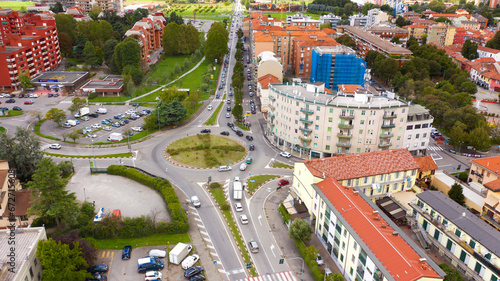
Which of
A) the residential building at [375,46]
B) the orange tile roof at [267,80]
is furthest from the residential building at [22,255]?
the residential building at [375,46]

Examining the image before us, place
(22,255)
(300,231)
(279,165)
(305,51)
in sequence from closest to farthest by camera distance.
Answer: (22,255)
(300,231)
(279,165)
(305,51)

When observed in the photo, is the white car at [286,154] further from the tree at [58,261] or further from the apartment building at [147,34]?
the apartment building at [147,34]

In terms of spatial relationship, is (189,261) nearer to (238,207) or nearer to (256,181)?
(238,207)

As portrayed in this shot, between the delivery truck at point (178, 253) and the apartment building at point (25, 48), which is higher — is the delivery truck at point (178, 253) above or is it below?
below

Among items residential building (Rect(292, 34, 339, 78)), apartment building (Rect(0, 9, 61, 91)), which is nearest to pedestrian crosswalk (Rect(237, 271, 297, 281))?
residential building (Rect(292, 34, 339, 78))

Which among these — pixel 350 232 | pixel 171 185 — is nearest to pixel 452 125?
pixel 350 232

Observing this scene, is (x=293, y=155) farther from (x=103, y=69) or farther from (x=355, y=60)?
(x=103, y=69)

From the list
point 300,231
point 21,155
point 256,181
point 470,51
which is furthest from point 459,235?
point 470,51
